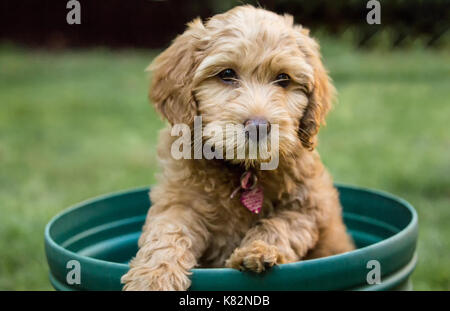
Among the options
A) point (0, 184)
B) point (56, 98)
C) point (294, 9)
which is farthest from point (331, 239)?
point (294, 9)

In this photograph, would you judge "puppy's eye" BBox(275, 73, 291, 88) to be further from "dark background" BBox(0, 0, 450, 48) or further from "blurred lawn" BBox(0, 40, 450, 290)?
"dark background" BBox(0, 0, 450, 48)

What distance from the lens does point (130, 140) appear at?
7680 millimetres

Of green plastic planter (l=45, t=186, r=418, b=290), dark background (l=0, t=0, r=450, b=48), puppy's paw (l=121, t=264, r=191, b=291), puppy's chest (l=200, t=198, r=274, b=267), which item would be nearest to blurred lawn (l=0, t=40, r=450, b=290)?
green plastic planter (l=45, t=186, r=418, b=290)

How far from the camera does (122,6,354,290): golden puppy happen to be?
259 cm

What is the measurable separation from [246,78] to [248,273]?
0.94m

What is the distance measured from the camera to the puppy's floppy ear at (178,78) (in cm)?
283

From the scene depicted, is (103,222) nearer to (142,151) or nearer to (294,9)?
(142,151)

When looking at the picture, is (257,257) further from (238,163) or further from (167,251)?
(238,163)

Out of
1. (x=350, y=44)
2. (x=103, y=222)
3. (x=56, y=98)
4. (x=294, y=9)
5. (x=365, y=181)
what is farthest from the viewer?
(x=350, y=44)

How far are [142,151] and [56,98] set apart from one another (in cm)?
318

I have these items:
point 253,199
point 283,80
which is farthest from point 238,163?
point 283,80

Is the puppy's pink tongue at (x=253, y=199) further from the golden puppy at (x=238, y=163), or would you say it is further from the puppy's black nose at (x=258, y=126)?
the puppy's black nose at (x=258, y=126)

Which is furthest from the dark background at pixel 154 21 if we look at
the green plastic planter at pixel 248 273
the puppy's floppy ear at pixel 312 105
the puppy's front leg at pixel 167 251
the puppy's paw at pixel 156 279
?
the puppy's paw at pixel 156 279

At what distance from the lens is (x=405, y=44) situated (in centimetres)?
1305
